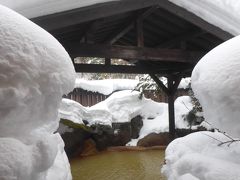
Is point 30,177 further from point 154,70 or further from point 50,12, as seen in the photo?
point 154,70

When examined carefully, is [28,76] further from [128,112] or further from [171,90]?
[128,112]

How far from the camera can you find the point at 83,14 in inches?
136

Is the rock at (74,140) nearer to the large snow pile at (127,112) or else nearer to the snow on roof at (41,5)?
the large snow pile at (127,112)

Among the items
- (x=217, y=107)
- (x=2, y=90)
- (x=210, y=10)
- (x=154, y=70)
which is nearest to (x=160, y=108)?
(x=154, y=70)

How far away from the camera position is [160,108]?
10359 mm

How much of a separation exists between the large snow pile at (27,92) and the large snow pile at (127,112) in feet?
19.5

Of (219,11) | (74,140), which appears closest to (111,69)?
(74,140)

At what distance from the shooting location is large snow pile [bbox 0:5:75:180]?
46.4 inches

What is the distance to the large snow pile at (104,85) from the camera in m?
11.6

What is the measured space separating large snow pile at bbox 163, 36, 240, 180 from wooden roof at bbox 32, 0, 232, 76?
1920mm

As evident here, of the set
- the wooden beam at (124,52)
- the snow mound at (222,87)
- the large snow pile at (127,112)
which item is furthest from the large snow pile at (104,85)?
the snow mound at (222,87)

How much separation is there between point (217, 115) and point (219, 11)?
2717 millimetres

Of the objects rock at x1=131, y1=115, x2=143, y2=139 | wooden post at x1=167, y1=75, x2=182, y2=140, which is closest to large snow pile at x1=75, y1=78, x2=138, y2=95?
rock at x1=131, y1=115, x2=143, y2=139

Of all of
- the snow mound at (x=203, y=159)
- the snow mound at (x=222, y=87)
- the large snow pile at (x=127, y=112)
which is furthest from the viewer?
the large snow pile at (x=127, y=112)
